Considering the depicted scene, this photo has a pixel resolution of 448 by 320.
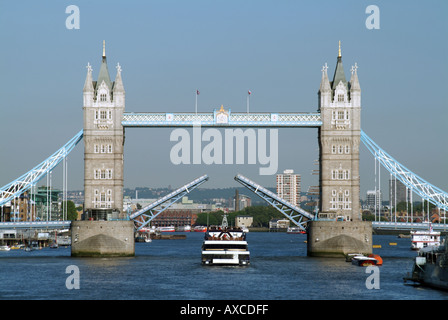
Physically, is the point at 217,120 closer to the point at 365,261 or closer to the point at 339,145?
the point at 339,145

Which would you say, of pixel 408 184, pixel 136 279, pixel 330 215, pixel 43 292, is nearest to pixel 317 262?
pixel 330 215

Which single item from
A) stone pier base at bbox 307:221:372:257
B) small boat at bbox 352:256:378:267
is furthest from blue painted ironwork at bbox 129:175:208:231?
small boat at bbox 352:256:378:267

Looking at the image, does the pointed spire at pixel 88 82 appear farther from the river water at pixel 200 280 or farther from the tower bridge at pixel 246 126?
the river water at pixel 200 280

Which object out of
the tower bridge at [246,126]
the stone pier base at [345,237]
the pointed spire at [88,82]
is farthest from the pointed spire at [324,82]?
the pointed spire at [88,82]

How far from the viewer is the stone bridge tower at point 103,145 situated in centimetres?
10575

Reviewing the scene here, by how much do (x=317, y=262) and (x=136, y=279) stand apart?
2705 cm

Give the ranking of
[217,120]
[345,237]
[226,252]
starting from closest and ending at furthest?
[226,252]
[345,237]
[217,120]

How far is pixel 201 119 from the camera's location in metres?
106

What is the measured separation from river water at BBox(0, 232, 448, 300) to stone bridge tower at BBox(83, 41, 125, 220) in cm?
848

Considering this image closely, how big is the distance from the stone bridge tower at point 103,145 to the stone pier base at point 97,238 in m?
2.42

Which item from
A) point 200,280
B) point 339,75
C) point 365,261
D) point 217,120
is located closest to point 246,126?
point 217,120

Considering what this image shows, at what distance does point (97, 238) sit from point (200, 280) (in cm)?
2911

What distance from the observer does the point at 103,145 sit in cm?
10594
